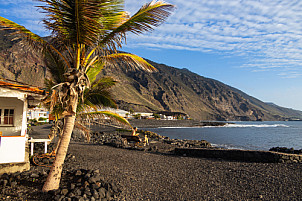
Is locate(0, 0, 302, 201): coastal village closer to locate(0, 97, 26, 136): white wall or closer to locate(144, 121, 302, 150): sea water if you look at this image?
locate(0, 97, 26, 136): white wall

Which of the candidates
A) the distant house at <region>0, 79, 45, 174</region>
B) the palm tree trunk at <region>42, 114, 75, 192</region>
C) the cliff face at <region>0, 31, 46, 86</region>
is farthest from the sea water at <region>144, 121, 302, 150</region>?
the cliff face at <region>0, 31, 46, 86</region>

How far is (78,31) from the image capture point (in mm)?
5258

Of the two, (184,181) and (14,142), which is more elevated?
(14,142)

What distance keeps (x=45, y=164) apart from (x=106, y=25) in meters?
6.20

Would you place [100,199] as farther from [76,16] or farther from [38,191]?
[76,16]

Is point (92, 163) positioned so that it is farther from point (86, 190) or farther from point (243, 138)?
point (243, 138)

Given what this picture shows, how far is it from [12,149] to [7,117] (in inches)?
110

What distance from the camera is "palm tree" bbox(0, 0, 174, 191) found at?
16.6 feet

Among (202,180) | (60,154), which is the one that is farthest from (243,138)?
(60,154)

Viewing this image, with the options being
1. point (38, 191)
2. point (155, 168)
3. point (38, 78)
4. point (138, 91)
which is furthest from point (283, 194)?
point (138, 91)

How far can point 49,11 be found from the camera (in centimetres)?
520

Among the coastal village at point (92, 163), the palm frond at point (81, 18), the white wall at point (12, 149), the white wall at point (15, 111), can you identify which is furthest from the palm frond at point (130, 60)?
the white wall at point (15, 111)

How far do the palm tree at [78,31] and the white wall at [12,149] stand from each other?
2350mm

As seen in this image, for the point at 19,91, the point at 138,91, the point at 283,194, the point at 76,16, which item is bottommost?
the point at 283,194
